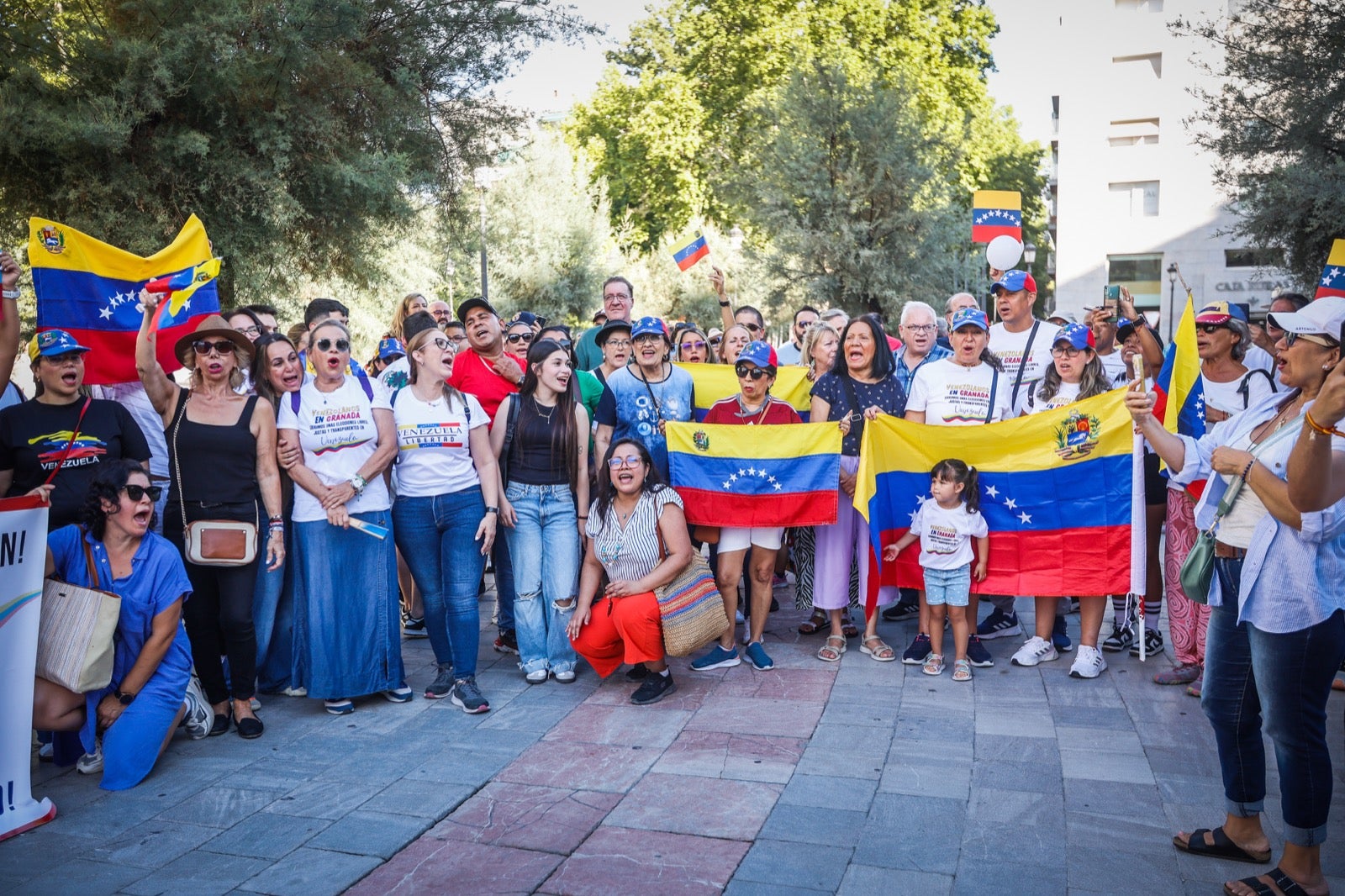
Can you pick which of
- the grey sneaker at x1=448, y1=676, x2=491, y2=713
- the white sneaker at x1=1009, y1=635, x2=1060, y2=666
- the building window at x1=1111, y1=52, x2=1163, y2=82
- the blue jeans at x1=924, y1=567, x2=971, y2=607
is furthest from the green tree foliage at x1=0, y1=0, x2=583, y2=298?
the building window at x1=1111, y1=52, x2=1163, y2=82

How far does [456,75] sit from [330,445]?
738 centimetres

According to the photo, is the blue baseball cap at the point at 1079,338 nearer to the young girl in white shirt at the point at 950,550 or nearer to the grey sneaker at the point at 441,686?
the young girl in white shirt at the point at 950,550

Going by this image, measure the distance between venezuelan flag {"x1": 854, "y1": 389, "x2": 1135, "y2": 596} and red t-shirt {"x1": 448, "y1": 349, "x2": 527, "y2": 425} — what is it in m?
2.37

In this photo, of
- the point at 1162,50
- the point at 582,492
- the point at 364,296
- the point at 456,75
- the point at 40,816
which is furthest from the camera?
the point at 1162,50

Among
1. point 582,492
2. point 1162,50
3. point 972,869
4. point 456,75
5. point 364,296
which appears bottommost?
point 972,869

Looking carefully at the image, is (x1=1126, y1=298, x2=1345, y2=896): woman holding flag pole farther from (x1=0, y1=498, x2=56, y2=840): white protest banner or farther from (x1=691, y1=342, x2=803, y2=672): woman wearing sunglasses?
(x1=0, y1=498, x2=56, y2=840): white protest banner

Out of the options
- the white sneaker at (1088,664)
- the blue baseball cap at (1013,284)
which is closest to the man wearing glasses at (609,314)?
the blue baseball cap at (1013,284)

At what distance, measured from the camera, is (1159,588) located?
265 inches

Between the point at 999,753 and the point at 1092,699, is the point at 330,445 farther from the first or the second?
the point at 1092,699

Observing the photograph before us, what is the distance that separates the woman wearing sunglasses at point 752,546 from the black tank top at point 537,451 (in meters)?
1.17

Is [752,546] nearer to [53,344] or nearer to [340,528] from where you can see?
[340,528]

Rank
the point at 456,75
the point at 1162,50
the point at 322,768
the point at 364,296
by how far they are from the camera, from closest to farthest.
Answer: the point at 322,768 < the point at 456,75 < the point at 364,296 < the point at 1162,50

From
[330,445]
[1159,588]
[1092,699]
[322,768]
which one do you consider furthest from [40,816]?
[1159,588]

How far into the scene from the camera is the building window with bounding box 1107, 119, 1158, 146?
4156 centimetres
